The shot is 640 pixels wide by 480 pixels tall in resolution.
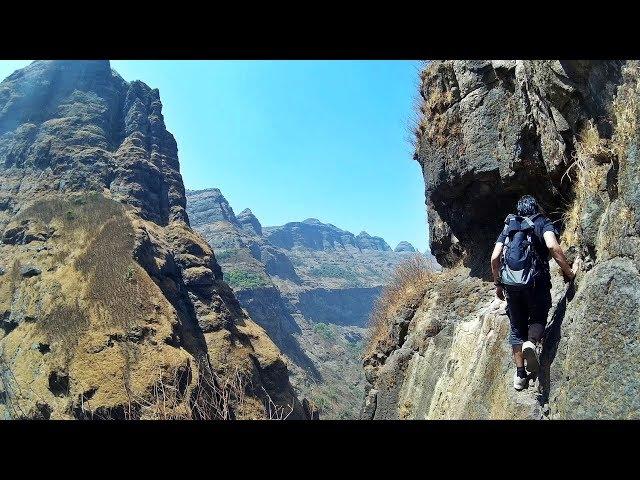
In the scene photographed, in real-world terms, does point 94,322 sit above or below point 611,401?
above

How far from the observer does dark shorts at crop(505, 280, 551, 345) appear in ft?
15.8

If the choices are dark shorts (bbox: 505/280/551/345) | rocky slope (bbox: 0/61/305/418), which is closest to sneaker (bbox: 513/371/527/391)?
dark shorts (bbox: 505/280/551/345)

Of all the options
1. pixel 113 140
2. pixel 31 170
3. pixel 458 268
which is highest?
pixel 113 140

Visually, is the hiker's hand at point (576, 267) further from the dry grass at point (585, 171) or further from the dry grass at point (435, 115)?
the dry grass at point (435, 115)

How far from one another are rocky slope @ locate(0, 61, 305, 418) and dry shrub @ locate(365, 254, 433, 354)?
11.3m

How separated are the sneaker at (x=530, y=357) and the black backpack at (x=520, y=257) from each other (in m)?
0.62

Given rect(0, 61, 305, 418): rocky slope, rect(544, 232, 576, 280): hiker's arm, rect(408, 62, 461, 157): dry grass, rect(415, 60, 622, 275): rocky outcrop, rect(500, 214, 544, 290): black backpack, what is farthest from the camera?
rect(0, 61, 305, 418): rocky slope

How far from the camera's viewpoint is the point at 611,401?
375cm

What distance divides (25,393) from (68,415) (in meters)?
5.36

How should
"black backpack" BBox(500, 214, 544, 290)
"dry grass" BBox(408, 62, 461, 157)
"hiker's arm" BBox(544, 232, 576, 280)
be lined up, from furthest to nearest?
1. "dry grass" BBox(408, 62, 461, 157)
2. "black backpack" BBox(500, 214, 544, 290)
3. "hiker's arm" BBox(544, 232, 576, 280)

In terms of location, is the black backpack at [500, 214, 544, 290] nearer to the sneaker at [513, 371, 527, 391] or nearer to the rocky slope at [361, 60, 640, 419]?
the rocky slope at [361, 60, 640, 419]

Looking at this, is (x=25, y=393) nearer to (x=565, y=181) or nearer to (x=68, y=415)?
(x=68, y=415)

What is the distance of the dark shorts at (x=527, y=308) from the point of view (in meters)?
4.83
